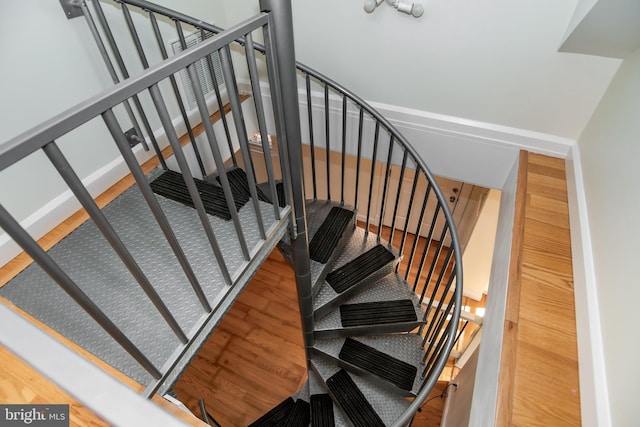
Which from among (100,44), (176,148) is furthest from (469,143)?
(100,44)

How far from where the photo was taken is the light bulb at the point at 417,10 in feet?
6.17

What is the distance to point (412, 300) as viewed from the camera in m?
2.37

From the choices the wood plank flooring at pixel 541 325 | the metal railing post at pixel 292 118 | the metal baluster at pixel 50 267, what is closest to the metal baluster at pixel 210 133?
the metal railing post at pixel 292 118

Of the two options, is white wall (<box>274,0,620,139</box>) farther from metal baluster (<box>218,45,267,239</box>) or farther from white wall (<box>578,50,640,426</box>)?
metal baluster (<box>218,45,267,239</box>)

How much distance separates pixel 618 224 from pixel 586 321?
0.36 meters

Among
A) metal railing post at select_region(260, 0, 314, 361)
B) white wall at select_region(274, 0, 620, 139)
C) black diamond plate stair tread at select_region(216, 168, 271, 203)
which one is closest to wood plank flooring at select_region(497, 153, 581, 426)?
white wall at select_region(274, 0, 620, 139)

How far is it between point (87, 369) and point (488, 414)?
4.16ft

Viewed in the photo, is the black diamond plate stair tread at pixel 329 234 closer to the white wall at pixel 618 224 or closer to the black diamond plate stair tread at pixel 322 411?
the black diamond plate stair tread at pixel 322 411

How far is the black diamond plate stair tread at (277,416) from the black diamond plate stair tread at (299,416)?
31 millimetres

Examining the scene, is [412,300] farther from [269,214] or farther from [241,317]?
[241,317]

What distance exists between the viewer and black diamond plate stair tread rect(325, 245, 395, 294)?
2.33 metres

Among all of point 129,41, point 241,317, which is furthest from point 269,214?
point 241,317

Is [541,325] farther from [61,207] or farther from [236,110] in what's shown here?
[61,207]

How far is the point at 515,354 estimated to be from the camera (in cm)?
123
